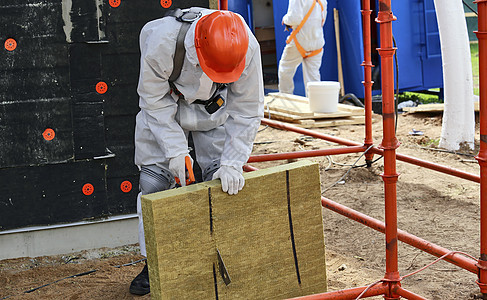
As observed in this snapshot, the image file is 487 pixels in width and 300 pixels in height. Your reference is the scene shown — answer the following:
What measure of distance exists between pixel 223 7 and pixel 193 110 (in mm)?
1278

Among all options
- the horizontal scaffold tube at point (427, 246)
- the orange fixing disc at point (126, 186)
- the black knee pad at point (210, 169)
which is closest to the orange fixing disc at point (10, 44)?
the orange fixing disc at point (126, 186)

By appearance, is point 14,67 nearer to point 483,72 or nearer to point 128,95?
point 128,95

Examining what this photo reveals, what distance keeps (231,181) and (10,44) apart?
2.16 m

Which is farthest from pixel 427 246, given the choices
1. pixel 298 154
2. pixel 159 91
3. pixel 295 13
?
pixel 295 13

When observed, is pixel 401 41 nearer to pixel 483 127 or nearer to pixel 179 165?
pixel 483 127

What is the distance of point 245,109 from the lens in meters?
3.20

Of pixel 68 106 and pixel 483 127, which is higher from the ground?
pixel 68 106

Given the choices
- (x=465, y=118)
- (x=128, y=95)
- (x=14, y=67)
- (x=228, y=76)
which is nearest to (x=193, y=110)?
(x=228, y=76)

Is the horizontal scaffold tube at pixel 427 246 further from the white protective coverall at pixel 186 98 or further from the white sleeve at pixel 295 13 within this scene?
the white sleeve at pixel 295 13

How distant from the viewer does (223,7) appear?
4.35 metres

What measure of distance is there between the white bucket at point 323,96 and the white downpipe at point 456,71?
6.99 ft

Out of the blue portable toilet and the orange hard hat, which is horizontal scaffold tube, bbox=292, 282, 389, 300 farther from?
the blue portable toilet

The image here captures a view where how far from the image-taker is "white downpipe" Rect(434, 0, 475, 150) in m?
6.91

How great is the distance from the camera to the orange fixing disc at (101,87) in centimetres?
438
